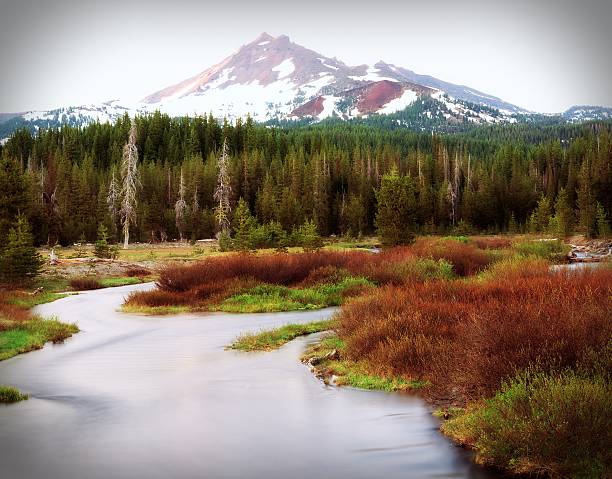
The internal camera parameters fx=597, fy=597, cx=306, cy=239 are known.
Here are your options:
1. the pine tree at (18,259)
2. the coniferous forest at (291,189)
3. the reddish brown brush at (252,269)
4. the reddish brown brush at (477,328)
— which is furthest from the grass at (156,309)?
the coniferous forest at (291,189)

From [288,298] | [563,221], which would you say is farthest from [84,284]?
[563,221]

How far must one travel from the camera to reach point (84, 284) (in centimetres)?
4116

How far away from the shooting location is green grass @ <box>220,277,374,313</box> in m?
28.5

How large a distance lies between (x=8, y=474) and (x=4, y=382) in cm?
693

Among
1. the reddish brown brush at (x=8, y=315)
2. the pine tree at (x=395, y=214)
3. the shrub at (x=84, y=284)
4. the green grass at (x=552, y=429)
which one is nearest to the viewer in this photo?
the green grass at (x=552, y=429)

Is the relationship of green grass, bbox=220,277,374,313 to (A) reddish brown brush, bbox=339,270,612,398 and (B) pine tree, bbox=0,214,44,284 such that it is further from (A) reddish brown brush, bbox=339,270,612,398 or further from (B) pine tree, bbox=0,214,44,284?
(B) pine tree, bbox=0,214,44,284

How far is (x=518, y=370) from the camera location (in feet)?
33.0

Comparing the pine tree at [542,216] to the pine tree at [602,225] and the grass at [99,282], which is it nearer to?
the pine tree at [602,225]

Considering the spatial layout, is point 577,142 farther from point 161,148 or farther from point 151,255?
point 151,255

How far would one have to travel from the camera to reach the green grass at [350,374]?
13602mm

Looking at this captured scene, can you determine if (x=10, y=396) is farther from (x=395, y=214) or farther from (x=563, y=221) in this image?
(x=563, y=221)

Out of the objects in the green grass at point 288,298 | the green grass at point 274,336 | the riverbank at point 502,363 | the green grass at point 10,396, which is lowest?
the green grass at point 288,298

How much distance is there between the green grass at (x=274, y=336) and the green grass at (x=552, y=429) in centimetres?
1068

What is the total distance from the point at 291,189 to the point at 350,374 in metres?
95.1
